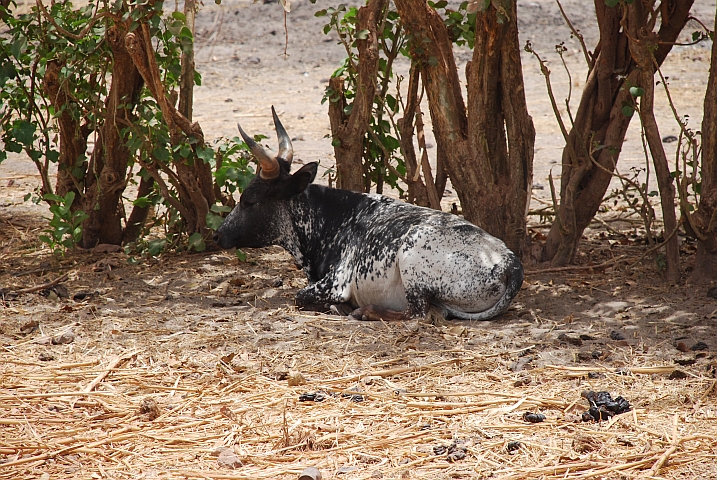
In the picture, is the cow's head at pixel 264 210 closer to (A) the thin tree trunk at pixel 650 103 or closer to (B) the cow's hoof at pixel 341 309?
(B) the cow's hoof at pixel 341 309

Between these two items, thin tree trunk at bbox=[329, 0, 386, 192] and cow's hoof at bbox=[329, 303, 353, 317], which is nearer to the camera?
cow's hoof at bbox=[329, 303, 353, 317]

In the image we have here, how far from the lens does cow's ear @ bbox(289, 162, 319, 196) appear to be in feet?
20.0

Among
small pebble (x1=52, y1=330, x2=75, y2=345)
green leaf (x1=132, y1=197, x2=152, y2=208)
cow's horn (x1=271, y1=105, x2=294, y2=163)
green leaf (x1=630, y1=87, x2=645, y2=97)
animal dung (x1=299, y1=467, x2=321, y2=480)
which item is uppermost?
green leaf (x1=630, y1=87, x2=645, y2=97)

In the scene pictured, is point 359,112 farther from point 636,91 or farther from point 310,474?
point 310,474

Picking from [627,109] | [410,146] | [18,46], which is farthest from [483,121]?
[18,46]

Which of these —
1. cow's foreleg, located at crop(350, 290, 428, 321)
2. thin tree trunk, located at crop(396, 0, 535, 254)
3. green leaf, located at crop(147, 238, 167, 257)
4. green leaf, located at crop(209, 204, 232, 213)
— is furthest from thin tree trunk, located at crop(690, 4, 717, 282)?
green leaf, located at crop(147, 238, 167, 257)

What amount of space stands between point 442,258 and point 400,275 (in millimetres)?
334

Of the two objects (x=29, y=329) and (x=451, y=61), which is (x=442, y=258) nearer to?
(x=451, y=61)

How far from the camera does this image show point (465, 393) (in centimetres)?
420

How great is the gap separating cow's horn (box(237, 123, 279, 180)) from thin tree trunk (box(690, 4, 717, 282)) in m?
2.81

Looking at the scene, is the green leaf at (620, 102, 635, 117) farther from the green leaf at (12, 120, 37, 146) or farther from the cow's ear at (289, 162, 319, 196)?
the green leaf at (12, 120, 37, 146)

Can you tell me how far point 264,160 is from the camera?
5.96 meters

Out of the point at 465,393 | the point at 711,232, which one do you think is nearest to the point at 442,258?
the point at 465,393

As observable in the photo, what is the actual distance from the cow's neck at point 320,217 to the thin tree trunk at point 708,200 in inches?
89.5
